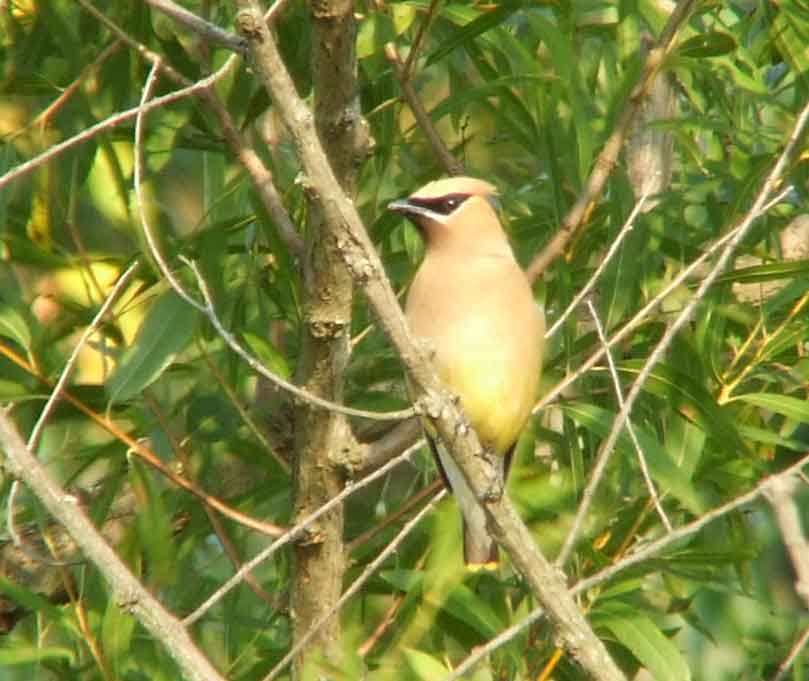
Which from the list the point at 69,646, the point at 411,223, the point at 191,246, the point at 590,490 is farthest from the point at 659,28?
the point at 69,646

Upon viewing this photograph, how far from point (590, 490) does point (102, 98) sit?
4.26ft

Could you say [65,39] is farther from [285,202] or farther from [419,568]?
[419,568]

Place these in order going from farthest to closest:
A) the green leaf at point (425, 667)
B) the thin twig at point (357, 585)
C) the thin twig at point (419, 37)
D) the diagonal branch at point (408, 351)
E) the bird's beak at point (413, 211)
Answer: the bird's beak at point (413, 211) → the thin twig at point (419, 37) → the green leaf at point (425, 667) → the thin twig at point (357, 585) → the diagonal branch at point (408, 351)

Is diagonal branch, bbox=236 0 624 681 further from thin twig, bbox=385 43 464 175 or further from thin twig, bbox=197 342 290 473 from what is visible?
thin twig, bbox=385 43 464 175

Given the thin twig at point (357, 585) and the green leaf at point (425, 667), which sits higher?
the thin twig at point (357, 585)

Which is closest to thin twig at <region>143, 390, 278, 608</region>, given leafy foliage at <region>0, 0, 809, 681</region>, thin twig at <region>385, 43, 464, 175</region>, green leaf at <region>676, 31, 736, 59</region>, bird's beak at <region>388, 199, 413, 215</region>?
leafy foliage at <region>0, 0, 809, 681</region>

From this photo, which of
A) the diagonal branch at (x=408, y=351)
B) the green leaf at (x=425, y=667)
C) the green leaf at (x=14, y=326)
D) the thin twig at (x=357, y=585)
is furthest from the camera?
the green leaf at (x=14, y=326)

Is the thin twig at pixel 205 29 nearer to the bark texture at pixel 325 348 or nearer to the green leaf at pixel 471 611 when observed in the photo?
the bark texture at pixel 325 348

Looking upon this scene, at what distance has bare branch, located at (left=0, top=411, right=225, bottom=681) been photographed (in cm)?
206

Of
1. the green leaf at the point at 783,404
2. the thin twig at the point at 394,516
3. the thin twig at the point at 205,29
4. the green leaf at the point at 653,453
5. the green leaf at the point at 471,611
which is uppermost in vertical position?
the thin twig at the point at 205,29

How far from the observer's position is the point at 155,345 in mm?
2885

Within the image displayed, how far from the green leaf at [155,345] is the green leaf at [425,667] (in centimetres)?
58

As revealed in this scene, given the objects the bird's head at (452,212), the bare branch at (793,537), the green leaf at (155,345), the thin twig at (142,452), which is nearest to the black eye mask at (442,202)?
the bird's head at (452,212)

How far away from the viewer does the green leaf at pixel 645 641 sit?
288cm
